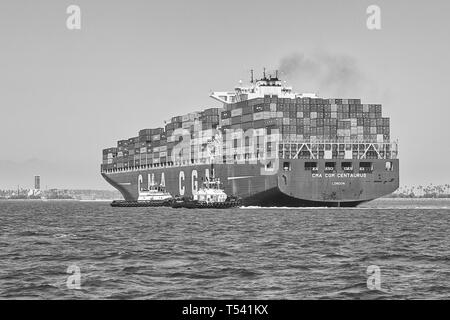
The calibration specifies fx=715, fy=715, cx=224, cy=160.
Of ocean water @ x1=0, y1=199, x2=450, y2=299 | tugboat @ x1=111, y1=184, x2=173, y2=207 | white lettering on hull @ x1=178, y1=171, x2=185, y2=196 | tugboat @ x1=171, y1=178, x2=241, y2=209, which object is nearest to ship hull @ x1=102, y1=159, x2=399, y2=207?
tugboat @ x1=171, y1=178, x2=241, y2=209

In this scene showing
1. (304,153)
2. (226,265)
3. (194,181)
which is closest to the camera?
(226,265)

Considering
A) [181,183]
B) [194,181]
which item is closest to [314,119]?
[194,181]

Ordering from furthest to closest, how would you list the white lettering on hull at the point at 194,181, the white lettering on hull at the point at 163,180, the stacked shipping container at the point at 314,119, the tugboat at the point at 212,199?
the white lettering on hull at the point at 163,180 < the white lettering on hull at the point at 194,181 < the tugboat at the point at 212,199 < the stacked shipping container at the point at 314,119

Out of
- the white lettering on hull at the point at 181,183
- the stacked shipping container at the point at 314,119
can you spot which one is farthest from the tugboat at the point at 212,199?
the white lettering on hull at the point at 181,183

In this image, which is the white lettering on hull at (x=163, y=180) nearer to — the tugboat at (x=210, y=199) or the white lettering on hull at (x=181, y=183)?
the white lettering on hull at (x=181, y=183)

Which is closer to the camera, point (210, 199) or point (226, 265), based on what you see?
point (226, 265)

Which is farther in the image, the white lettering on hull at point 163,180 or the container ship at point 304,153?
the white lettering on hull at point 163,180

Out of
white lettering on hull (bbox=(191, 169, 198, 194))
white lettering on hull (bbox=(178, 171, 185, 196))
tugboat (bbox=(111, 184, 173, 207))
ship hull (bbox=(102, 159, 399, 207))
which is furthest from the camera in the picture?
white lettering on hull (bbox=(178, 171, 185, 196))

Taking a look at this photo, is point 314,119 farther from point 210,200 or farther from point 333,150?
point 210,200

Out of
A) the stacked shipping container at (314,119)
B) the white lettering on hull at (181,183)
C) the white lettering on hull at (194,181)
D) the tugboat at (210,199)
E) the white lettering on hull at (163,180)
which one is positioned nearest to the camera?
the stacked shipping container at (314,119)

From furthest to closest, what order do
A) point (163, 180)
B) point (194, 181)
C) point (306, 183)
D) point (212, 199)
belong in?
point (163, 180) → point (194, 181) → point (212, 199) → point (306, 183)

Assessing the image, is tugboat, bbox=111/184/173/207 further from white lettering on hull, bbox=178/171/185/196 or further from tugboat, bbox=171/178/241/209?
tugboat, bbox=171/178/241/209
